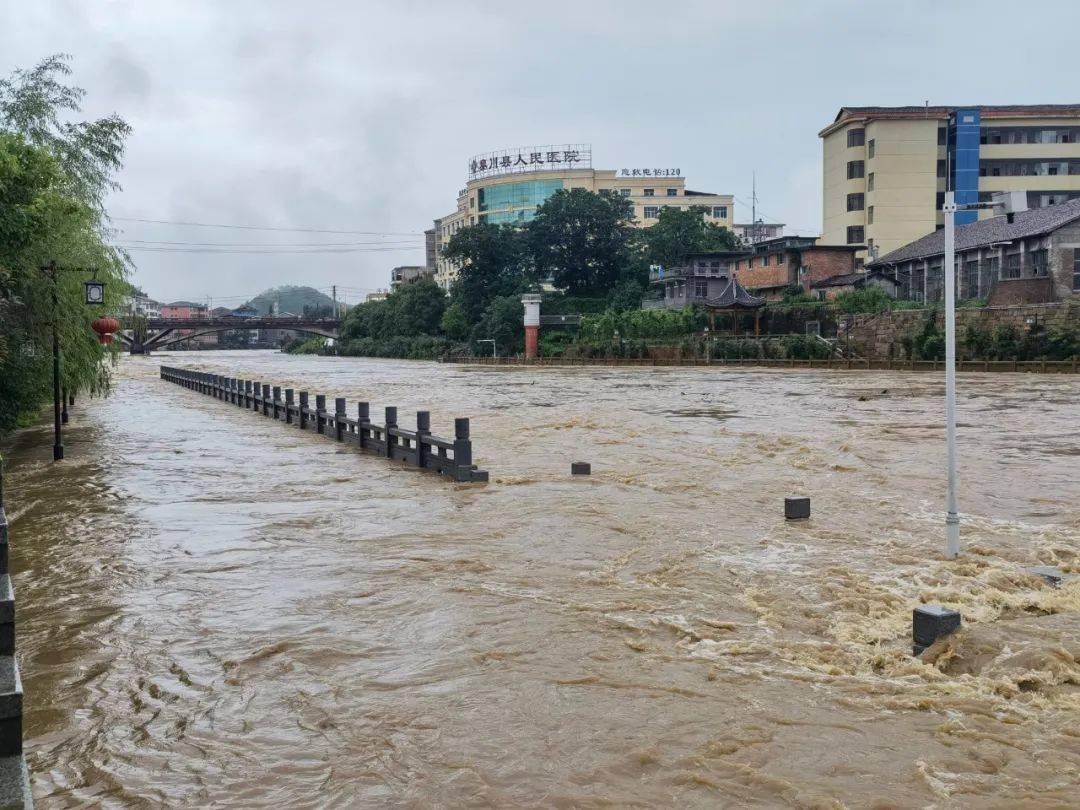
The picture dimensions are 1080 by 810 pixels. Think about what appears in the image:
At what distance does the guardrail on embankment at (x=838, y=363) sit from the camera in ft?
143

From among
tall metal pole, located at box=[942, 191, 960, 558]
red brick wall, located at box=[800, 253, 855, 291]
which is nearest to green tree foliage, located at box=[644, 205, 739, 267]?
red brick wall, located at box=[800, 253, 855, 291]

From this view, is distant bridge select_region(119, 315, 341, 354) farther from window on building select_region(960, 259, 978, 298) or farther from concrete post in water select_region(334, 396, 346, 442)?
concrete post in water select_region(334, 396, 346, 442)

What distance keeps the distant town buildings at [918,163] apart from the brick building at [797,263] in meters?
→ 2.15

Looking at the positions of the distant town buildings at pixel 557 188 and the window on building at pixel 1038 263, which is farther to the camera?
the distant town buildings at pixel 557 188

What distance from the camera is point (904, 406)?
27.8 metres

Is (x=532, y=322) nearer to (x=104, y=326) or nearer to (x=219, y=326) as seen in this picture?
(x=219, y=326)

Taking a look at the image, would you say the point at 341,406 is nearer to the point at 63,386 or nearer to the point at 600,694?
the point at 63,386

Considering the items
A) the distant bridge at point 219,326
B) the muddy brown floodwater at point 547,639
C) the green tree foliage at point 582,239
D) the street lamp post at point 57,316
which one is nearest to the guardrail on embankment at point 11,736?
the muddy brown floodwater at point 547,639

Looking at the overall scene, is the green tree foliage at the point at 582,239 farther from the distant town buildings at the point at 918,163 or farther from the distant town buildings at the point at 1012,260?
the distant town buildings at the point at 1012,260

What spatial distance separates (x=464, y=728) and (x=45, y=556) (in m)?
6.48

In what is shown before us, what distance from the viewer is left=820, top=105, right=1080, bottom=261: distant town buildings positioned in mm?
63750

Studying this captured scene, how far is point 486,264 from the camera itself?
294ft

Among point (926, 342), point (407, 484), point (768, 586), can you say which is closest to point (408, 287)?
point (926, 342)

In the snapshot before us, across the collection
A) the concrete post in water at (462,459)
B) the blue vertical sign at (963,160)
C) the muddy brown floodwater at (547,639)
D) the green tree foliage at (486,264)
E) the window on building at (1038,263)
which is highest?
the green tree foliage at (486,264)
